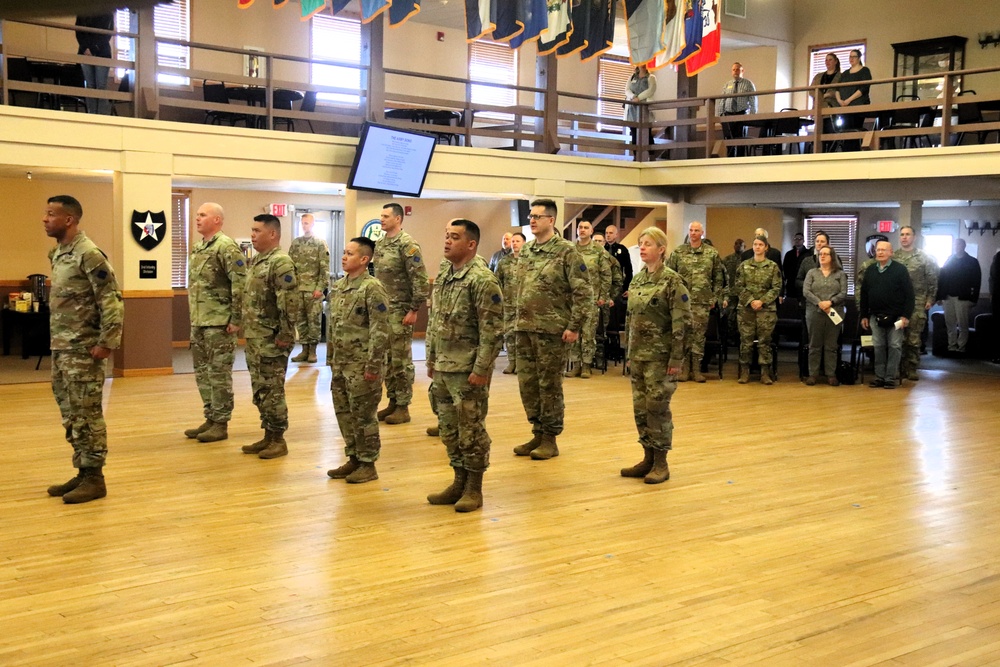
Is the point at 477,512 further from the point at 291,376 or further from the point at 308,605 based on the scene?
the point at 291,376

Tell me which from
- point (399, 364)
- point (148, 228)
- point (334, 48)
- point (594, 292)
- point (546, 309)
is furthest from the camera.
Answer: point (334, 48)

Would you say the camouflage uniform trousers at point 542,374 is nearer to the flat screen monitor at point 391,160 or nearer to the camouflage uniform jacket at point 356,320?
the camouflage uniform jacket at point 356,320

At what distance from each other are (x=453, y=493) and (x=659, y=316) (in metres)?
1.68

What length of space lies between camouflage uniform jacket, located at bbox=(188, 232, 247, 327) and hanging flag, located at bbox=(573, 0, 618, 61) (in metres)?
7.45

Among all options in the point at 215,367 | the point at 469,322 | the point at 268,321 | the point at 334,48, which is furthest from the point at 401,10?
the point at 469,322

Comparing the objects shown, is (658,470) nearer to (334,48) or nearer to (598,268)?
(598,268)

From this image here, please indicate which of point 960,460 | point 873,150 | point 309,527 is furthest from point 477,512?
point 873,150

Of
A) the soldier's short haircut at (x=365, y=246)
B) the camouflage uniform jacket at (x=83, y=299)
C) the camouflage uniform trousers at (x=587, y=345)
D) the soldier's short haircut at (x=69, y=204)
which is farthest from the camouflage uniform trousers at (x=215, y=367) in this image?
the camouflage uniform trousers at (x=587, y=345)

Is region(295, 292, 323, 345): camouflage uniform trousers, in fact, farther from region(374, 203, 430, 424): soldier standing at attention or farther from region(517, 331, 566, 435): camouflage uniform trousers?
region(517, 331, 566, 435): camouflage uniform trousers

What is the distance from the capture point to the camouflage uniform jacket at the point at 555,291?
6.81 metres

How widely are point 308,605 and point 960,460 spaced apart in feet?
17.0

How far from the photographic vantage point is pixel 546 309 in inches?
271

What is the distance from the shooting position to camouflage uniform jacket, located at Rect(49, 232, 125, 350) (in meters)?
5.42

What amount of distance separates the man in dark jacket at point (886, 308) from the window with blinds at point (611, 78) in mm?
8921
